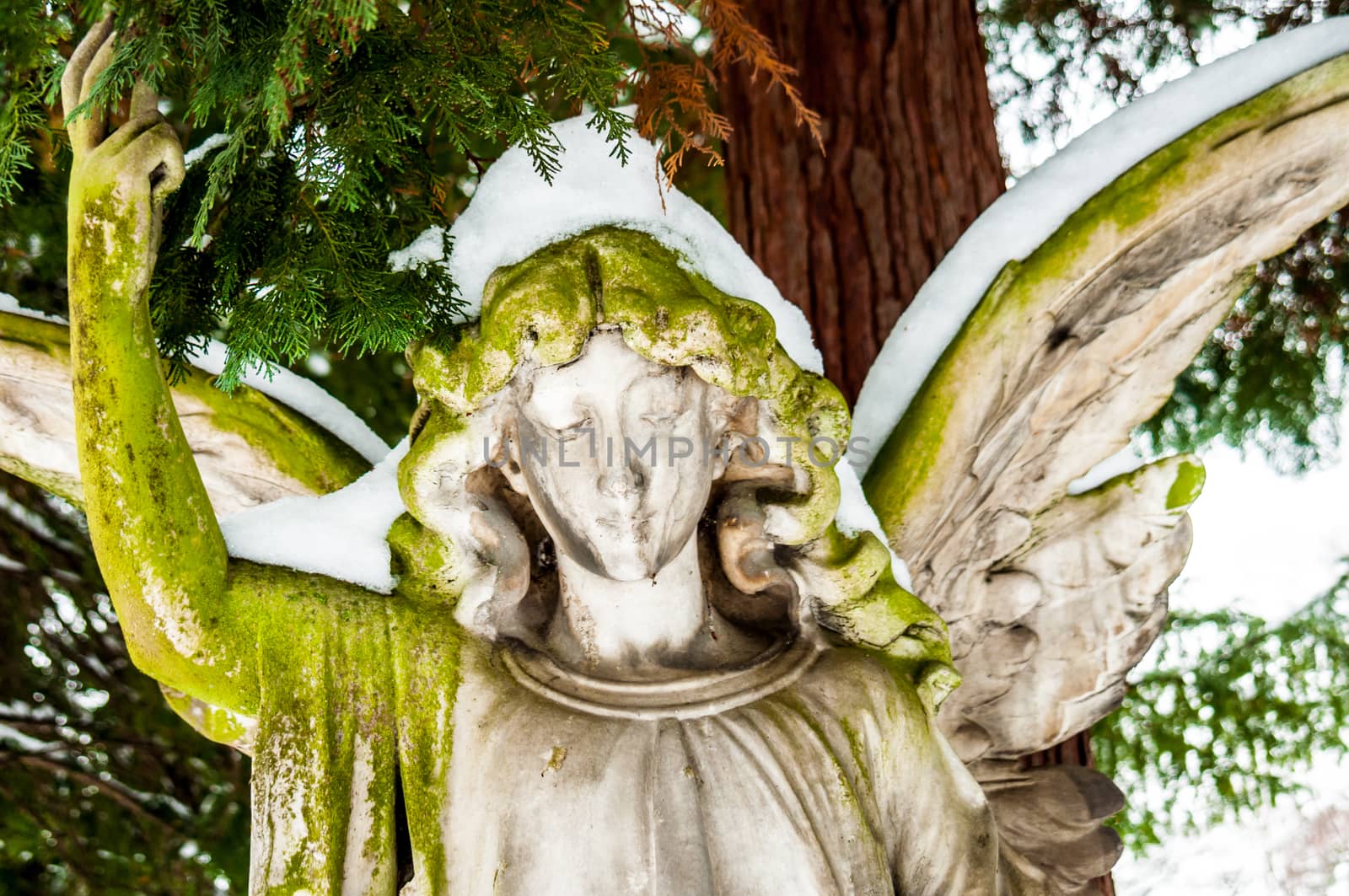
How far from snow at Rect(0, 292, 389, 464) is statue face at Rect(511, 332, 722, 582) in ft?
2.30

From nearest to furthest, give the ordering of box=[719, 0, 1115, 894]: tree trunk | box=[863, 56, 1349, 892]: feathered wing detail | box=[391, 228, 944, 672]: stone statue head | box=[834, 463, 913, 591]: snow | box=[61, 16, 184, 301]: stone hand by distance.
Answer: box=[61, 16, 184, 301]: stone hand
box=[391, 228, 944, 672]: stone statue head
box=[834, 463, 913, 591]: snow
box=[863, 56, 1349, 892]: feathered wing detail
box=[719, 0, 1115, 894]: tree trunk

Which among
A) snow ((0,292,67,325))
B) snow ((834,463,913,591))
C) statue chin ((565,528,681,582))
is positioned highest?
snow ((0,292,67,325))

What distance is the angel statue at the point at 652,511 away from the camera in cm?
200

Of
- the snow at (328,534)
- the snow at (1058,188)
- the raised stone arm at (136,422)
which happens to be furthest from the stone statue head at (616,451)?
the snow at (1058,188)

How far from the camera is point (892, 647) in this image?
2422mm

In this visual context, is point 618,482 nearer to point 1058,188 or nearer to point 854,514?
point 854,514

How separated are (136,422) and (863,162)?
88.4 inches

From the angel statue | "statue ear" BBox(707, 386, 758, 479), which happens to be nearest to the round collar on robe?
the angel statue

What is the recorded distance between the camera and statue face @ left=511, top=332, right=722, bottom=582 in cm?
201

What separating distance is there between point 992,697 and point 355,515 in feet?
4.64

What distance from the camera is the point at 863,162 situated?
3.65m

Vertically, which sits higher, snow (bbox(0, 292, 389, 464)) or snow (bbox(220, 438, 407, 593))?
snow (bbox(0, 292, 389, 464))

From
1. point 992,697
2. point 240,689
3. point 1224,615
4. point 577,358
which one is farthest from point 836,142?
point 1224,615

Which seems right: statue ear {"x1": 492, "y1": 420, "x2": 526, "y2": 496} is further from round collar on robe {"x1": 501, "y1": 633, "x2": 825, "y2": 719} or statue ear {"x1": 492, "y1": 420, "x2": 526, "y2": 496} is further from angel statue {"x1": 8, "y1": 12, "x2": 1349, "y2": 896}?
round collar on robe {"x1": 501, "y1": 633, "x2": 825, "y2": 719}
